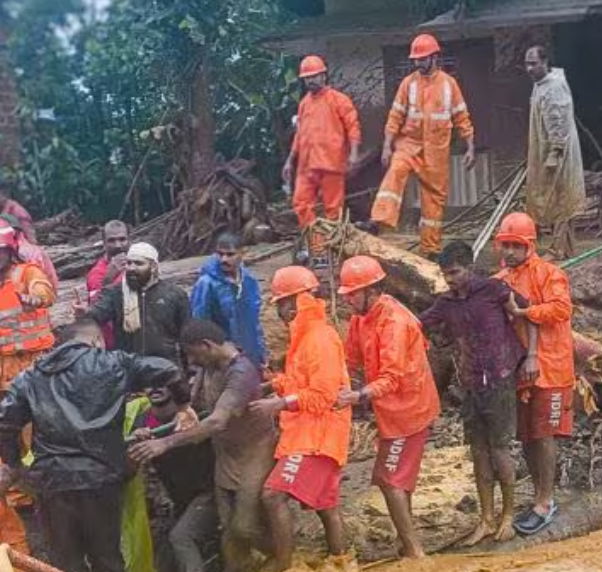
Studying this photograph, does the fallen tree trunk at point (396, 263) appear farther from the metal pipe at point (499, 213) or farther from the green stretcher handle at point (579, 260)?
the green stretcher handle at point (579, 260)

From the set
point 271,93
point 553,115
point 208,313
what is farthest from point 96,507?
point 271,93

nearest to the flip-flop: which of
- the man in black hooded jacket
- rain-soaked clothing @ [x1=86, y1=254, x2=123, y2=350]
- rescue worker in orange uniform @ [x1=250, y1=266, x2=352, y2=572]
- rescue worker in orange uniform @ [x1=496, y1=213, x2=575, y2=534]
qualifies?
rescue worker in orange uniform @ [x1=496, y1=213, x2=575, y2=534]

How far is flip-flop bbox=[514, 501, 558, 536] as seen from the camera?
7.43 m

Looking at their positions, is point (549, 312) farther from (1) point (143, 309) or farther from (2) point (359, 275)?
(1) point (143, 309)

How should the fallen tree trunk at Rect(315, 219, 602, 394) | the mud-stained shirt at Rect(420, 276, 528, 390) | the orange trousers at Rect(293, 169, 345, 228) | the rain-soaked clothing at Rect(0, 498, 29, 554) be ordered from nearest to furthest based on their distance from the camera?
the mud-stained shirt at Rect(420, 276, 528, 390) → the rain-soaked clothing at Rect(0, 498, 29, 554) → the fallen tree trunk at Rect(315, 219, 602, 394) → the orange trousers at Rect(293, 169, 345, 228)

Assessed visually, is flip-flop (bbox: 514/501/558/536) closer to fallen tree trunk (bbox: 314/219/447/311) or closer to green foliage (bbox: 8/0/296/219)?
fallen tree trunk (bbox: 314/219/447/311)

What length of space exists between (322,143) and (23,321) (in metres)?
3.86

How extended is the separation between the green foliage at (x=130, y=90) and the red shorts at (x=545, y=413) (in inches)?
311

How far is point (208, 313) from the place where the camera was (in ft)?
25.8

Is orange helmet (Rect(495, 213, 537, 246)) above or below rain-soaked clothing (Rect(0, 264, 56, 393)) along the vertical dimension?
above

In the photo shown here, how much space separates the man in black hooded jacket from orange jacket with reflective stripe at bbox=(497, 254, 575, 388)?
2.10m

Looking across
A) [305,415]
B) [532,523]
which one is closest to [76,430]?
[305,415]

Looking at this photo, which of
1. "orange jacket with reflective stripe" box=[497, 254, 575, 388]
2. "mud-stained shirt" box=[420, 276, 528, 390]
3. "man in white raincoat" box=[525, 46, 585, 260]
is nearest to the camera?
"mud-stained shirt" box=[420, 276, 528, 390]

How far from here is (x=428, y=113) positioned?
10125 millimetres
